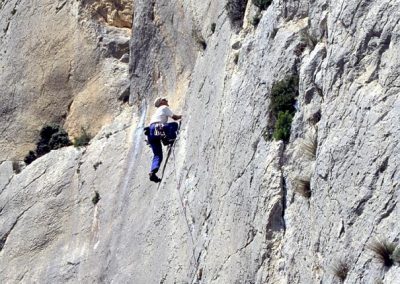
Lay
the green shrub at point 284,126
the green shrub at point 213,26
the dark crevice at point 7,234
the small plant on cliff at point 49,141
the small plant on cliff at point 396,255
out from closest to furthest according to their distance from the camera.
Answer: the small plant on cliff at point 396,255, the green shrub at point 284,126, the green shrub at point 213,26, the dark crevice at point 7,234, the small plant on cliff at point 49,141

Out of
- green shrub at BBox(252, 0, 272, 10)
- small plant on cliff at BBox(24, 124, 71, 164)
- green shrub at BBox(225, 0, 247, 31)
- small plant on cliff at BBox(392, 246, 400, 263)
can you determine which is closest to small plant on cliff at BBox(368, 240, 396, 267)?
small plant on cliff at BBox(392, 246, 400, 263)

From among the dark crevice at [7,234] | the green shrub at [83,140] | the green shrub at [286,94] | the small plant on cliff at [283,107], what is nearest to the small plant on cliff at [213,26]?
the small plant on cliff at [283,107]

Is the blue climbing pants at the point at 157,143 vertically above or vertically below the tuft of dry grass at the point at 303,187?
below

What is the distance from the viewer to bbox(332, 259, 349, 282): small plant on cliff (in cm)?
1627

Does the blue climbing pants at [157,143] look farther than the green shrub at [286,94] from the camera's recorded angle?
Yes

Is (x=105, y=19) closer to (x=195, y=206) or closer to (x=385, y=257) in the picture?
(x=195, y=206)

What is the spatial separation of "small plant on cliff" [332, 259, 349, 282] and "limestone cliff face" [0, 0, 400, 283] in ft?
0.31

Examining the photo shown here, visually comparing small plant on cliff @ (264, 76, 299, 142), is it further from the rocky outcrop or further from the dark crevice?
the dark crevice

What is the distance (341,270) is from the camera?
16.3 metres

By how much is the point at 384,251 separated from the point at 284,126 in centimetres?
425

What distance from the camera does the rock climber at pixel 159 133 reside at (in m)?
25.3

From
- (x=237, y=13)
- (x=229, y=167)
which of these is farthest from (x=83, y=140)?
(x=229, y=167)

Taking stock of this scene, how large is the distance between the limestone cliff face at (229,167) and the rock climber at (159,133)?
1.24ft

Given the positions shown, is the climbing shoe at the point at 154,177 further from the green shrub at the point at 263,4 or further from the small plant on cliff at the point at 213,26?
the green shrub at the point at 263,4
